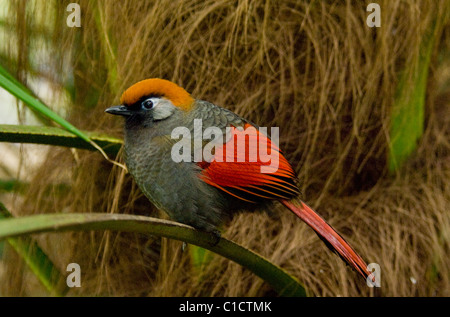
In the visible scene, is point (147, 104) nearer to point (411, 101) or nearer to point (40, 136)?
point (40, 136)

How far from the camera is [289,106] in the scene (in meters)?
1.39

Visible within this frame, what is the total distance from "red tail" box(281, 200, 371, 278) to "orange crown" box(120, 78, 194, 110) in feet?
1.02

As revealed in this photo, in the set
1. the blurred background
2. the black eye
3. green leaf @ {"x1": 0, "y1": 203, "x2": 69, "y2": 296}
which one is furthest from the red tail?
green leaf @ {"x1": 0, "y1": 203, "x2": 69, "y2": 296}

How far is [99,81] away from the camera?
4.66 ft

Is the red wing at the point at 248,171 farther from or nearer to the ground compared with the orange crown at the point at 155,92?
nearer to the ground

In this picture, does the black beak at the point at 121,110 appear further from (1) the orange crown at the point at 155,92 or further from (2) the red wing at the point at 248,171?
(2) the red wing at the point at 248,171

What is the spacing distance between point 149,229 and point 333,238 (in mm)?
449

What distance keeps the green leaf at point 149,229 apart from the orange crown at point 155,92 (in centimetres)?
29

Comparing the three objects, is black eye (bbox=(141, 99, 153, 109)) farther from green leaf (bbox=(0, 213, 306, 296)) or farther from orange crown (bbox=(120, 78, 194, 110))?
green leaf (bbox=(0, 213, 306, 296))

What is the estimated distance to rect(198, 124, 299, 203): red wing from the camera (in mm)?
1029

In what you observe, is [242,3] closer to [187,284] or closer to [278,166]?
[278,166]

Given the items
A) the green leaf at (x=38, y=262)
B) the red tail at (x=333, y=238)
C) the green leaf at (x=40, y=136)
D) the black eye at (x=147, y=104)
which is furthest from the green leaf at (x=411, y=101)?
the green leaf at (x=38, y=262)

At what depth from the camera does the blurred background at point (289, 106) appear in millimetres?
1269
